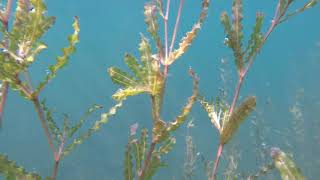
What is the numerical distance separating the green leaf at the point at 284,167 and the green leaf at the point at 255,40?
0.67 m

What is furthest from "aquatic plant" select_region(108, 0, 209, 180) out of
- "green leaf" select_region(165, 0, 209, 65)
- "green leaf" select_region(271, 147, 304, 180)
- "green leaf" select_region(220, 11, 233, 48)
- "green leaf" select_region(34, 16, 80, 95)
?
"green leaf" select_region(271, 147, 304, 180)

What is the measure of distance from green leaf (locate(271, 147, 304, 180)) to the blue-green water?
1.05m

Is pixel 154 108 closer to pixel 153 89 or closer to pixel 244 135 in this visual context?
pixel 153 89

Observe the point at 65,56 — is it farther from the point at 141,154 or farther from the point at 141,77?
the point at 141,154

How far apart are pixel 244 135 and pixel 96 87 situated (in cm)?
3401

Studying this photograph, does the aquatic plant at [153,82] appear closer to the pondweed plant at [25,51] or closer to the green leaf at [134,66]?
the green leaf at [134,66]

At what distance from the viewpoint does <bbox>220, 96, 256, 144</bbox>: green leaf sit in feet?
7.63

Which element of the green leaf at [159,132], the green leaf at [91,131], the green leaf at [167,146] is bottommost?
the green leaf at [167,146]

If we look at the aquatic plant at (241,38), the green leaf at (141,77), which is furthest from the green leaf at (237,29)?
the green leaf at (141,77)

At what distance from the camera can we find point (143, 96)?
146 ft

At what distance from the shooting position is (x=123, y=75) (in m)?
2.47

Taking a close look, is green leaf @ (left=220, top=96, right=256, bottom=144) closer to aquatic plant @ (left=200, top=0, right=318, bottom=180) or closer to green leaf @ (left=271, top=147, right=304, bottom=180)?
aquatic plant @ (left=200, top=0, right=318, bottom=180)

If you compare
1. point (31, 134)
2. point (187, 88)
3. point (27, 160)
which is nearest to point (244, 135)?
point (27, 160)

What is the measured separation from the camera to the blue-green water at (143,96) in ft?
81.5
